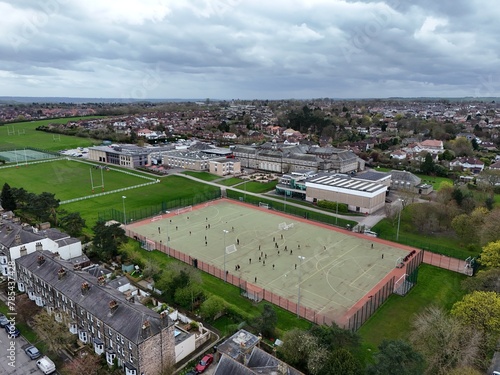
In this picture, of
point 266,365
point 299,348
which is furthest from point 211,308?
point 266,365

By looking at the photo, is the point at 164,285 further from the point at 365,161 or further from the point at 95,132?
the point at 95,132

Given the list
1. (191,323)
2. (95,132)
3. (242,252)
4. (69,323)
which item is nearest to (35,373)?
(69,323)

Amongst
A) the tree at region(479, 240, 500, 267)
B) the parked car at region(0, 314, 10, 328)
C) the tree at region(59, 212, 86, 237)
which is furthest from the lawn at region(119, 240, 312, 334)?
the tree at region(479, 240, 500, 267)

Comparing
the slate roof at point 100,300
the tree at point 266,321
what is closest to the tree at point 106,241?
the slate roof at point 100,300

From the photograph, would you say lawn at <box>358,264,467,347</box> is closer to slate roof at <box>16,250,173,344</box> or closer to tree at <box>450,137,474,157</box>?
slate roof at <box>16,250,173,344</box>

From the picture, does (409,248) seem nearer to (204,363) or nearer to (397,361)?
(397,361)

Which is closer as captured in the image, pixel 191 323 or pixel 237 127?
pixel 191 323
